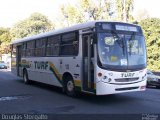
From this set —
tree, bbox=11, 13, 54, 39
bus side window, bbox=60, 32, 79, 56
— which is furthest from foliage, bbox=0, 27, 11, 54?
bus side window, bbox=60, 32, 79, 56

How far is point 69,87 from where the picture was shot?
14977mm

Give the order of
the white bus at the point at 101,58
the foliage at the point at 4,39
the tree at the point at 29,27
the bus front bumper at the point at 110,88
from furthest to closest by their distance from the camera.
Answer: the foliage at the point at 4,39
the tree at the point at 29,27
the white bus at the point at 101,58
the bus front bumper at the point at 110,88

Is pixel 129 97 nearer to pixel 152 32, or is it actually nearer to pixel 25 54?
pixel 25 54

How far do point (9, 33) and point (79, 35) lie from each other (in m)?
83.4

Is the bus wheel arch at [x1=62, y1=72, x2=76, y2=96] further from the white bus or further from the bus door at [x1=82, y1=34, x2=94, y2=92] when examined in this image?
the bus door at [x1=82, y1=34, x2=94, y2=92]

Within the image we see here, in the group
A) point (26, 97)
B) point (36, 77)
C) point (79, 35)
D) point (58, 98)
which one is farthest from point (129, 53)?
point (36, 77)

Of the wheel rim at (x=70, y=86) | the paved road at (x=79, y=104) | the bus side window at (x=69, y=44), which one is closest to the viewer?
the paved road at (x=79, y=104)

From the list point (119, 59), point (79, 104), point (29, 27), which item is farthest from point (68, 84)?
point (29, 27)

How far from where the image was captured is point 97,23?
13.0 m

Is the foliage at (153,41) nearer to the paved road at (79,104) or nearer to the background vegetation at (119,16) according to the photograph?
the background vegetation at (119,16)

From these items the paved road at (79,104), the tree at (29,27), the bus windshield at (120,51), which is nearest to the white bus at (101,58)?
the bus windshield at (120,51)

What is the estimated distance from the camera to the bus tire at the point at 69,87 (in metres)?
14.6

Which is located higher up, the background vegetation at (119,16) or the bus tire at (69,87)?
the background vegetation at (119,16)

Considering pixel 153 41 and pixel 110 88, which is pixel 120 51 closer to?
pixel 110 88
